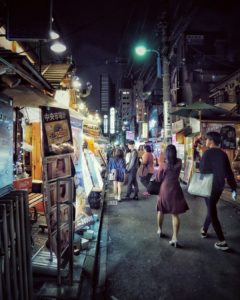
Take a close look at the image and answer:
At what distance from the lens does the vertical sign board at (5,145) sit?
153 inches

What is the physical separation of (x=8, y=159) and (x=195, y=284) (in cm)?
402

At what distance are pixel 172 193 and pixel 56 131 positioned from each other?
3423mm

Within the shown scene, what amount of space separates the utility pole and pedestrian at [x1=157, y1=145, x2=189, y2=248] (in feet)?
20.6

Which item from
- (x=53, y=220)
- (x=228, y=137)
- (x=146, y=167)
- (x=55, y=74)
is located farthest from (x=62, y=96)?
(x=228, y=137)

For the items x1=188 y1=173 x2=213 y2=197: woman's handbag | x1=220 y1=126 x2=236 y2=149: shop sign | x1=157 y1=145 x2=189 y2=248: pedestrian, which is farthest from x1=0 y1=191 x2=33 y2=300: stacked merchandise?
x1=220 y1=126 x2=236 y2=149: shop sign

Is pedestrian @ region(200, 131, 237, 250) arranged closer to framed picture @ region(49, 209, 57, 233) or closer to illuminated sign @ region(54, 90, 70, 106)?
framed picture @ region(49, 209, 57, 233)

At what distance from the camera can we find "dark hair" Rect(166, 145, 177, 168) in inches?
252

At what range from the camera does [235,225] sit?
26.4 feet

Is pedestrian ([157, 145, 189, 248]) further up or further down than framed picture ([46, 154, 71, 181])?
further down

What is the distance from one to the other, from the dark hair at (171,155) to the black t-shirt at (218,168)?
2.78 feet

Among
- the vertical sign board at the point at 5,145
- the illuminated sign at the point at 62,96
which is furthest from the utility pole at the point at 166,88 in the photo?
the vertical sign board at the point at 5,145

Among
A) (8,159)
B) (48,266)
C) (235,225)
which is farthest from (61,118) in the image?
(235,225)

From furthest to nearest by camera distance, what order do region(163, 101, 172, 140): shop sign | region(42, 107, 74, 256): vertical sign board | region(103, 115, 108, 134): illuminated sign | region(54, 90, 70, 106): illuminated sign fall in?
region(103, 115, 108, 134): illuminated sign < region(163, 101, 172, 140): shop sign < region(54, 90, 70, 106): illuminated sign < region(42, 107, 74, 256): vertical sign board

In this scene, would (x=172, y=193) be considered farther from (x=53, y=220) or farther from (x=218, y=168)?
(x=53, y=220)
